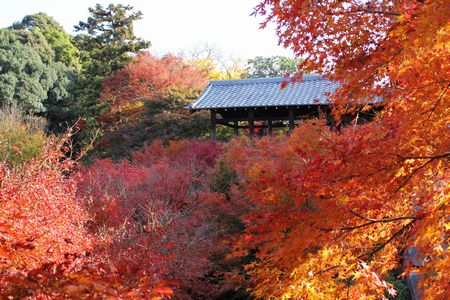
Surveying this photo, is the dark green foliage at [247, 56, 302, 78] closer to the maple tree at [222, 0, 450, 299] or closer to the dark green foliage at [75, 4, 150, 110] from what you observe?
the dark green foliage at [75, 4, 150, 110]

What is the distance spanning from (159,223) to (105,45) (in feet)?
66.7

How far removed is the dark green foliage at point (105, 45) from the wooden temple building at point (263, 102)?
821cm

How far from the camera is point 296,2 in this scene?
14.7ft

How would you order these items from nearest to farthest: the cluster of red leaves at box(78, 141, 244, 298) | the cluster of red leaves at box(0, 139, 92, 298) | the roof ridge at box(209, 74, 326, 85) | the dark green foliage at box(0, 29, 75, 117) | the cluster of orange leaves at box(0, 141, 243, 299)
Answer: the cluster of red leaves at box(0, 139, 92, 298), the cluster of orange leaves at box(0, 141, 243, 299), the cluster of red leaves at box(78, 141, 244, 298), the roof ridge at box(209, 74, 326, 85), the dark green foliage at box(0, 29, 75, 117)

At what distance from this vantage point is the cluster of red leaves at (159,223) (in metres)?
6.91

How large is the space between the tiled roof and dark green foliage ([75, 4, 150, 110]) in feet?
26.2

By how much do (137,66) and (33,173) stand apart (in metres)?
15.9

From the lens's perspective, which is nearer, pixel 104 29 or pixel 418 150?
pixel 418 150

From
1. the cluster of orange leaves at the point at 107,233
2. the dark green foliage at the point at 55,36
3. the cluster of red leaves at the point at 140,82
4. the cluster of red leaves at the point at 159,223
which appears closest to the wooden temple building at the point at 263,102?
the cluster of red leaves at the point at 159,223

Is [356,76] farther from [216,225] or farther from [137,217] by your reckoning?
[137,217]

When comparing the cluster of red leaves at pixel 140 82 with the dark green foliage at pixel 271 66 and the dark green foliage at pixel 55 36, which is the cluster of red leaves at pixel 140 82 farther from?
the dark green foliage at pixel 271 66

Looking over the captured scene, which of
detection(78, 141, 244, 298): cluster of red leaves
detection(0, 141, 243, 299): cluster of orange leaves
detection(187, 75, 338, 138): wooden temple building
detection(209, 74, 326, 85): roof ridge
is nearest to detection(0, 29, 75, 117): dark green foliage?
detection(209, 74, 326, 85): roof ridge

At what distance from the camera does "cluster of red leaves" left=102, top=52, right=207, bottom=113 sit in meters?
22.3

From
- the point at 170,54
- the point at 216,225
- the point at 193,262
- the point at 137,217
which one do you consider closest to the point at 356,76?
the point at 193,262
